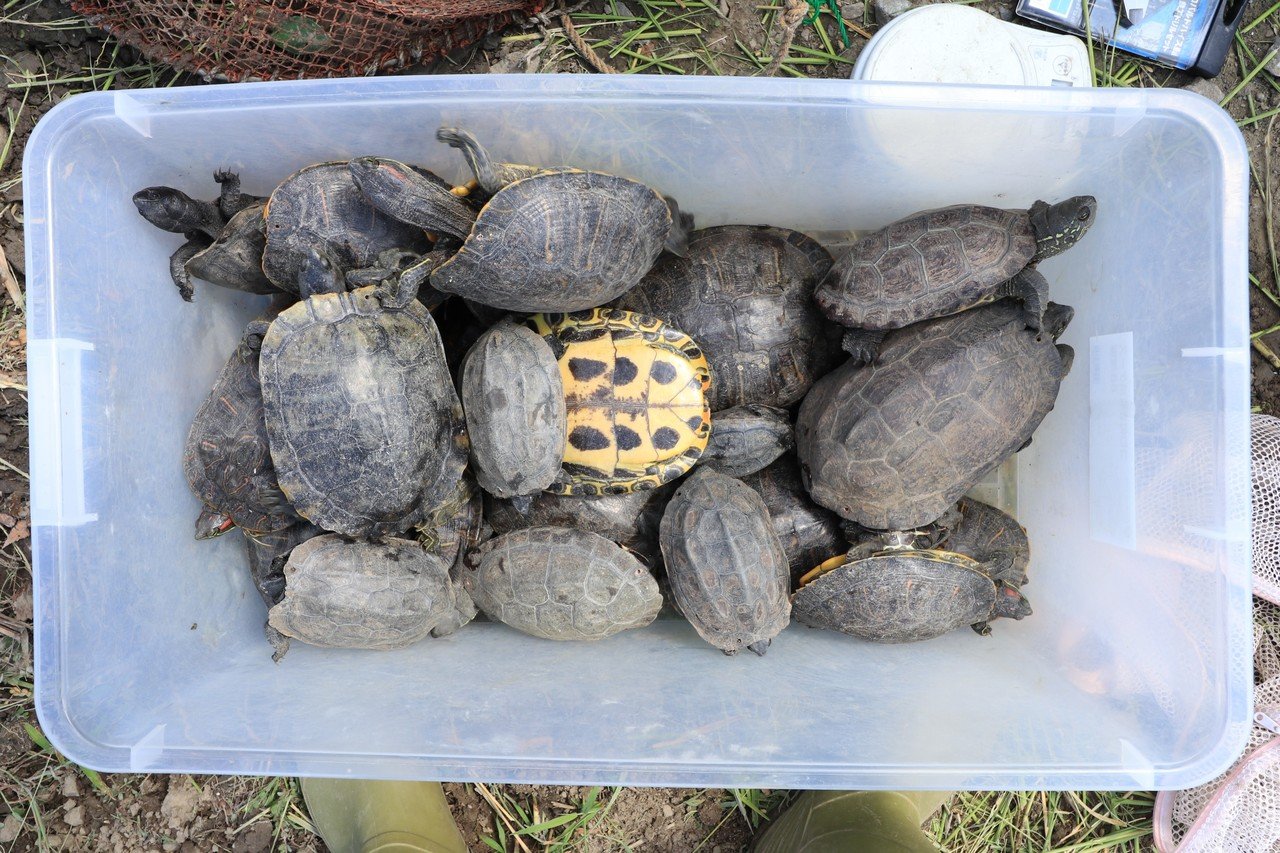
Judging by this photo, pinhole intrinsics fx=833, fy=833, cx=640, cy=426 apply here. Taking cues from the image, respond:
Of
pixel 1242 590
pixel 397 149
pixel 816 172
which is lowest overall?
pixel 1242 590

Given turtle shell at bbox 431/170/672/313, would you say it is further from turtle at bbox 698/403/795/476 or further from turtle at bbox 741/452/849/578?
turtle at bbox 741/452/849/578

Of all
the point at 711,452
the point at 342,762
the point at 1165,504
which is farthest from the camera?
the point at 711,452

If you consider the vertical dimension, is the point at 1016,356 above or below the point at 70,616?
above

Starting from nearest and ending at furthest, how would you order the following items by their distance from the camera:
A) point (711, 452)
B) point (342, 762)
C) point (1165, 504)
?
point (342, 762), point (1165, 504), point (711, 452)

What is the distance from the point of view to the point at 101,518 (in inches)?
77.5

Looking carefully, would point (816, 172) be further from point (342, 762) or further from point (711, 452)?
point (342, 762)

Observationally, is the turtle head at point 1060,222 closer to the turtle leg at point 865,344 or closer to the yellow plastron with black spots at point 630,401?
the turtle leg at point 865,344

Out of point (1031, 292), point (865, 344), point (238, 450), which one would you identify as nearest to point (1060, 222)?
point (1031, 292)

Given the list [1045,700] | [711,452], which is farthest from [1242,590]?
[711,452]

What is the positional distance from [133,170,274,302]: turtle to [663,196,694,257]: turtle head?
3.44 ft

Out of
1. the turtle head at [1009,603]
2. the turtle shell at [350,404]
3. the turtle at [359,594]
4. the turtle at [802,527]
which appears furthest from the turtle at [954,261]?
the turtle at [359,594]

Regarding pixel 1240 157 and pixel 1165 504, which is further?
pixel 1165 504

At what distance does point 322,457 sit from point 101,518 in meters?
0.57

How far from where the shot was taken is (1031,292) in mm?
2061
